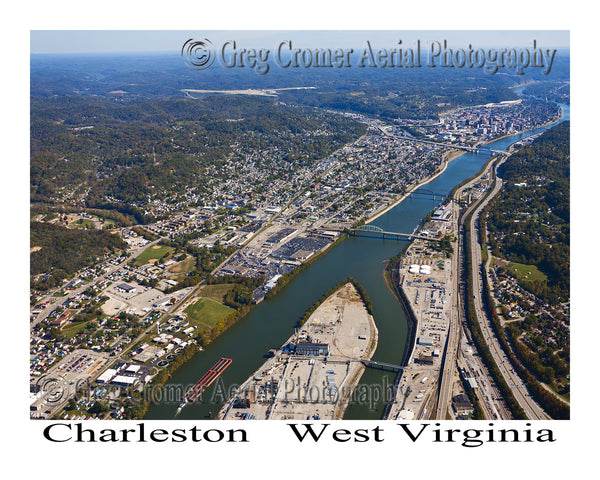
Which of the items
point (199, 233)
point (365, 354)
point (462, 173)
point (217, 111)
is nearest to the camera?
point (365, 354)

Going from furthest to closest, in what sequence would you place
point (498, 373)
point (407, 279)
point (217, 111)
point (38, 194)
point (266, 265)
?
point (217, 111) → point (38, 194) → point (266, 265) → point (407, 279) → point (498, 373)

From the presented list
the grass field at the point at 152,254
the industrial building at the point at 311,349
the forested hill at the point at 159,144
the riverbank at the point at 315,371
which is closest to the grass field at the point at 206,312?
the riverbank at the point at 315,371

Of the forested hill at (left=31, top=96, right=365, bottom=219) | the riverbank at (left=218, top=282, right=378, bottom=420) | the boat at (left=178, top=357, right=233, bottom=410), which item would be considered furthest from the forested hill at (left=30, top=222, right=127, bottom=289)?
the riverbank at (left=218, top=282, right=378, bottom=420)

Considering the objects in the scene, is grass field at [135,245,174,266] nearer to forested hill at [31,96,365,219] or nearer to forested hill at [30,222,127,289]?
forested hill at [30,222,127,289]

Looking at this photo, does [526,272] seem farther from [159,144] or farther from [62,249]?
[159,144]

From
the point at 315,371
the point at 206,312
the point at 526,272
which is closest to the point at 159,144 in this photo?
the point at 206,312

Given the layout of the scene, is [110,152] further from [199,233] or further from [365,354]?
[365,354]

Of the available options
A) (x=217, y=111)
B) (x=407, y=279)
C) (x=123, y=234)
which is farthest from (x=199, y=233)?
(x=217, y=111)

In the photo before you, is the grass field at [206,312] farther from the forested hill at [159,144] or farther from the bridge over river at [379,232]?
the forested hill at [159,144]
